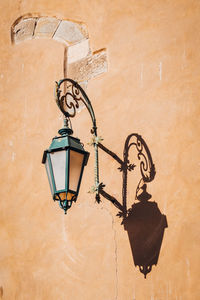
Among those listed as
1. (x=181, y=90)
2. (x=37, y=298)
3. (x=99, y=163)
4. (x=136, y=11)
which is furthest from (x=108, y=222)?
(x=136, y=11)

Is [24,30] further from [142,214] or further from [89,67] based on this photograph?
[142,214]

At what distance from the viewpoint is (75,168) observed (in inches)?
105

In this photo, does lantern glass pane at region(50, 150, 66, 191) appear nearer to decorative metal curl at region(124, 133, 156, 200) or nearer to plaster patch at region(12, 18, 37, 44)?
decorative metal curl at region(124, 133, 156, 200)

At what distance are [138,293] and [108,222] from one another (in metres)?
0.53

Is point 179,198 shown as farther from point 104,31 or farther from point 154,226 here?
point 104,31

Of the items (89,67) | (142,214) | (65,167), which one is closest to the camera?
(65,167)

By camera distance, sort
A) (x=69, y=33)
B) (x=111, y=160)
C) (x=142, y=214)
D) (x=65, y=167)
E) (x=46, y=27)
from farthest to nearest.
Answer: (x=46, y=27)
(x=69, y=33)
(x=111, y=160)
(x=142, y=214)
(x=65, y=167)

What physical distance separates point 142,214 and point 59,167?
2.23ft

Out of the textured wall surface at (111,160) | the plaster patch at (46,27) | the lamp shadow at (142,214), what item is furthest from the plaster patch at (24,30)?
the lamp shadow at (142,214)

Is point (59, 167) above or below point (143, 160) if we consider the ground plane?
below

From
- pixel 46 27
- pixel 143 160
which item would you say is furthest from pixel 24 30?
pixel 143 160

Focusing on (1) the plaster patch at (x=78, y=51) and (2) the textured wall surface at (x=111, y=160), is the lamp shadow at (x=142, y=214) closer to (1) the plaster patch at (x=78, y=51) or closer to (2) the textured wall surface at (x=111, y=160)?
(2) the textured wall surface at (x=111, y=160)

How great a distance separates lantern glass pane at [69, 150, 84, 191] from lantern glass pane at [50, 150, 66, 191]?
47 millimetres

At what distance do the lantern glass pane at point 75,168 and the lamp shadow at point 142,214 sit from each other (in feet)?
1.11
